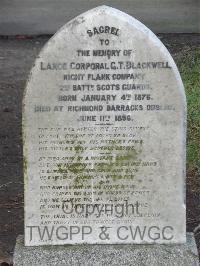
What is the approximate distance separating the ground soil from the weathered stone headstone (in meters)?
0.79

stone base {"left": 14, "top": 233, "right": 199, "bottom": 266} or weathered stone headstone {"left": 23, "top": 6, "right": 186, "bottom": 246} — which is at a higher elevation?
weathered stone headstone {"left": 23, "top": 6, "right": 186, "bottom": 246}

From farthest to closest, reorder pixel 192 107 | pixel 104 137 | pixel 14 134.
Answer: pixel 192 107 < pixel 14 134 < pixel 104 137

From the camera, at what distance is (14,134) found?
23.8 feet

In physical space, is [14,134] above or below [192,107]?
below

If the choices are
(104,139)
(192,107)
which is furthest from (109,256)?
(192,107)

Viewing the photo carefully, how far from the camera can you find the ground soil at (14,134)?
5109 millimetres

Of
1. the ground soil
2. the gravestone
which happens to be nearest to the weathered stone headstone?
the gravestone

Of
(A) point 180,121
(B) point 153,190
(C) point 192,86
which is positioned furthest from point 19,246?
(C) point 192,86

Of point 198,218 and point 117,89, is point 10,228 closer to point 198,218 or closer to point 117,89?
point 198,218

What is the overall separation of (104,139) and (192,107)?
4.00 m

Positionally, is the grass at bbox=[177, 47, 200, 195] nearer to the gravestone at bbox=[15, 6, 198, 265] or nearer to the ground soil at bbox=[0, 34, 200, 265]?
the ground soil at bbox=[0, 34, 200, 265]

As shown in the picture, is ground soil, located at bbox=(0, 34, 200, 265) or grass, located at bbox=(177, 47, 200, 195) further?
grass, located at bbox=(177, 47, 200, 195)

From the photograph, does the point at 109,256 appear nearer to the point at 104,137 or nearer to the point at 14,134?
the point at 104,137

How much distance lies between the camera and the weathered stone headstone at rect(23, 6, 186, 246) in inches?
149
